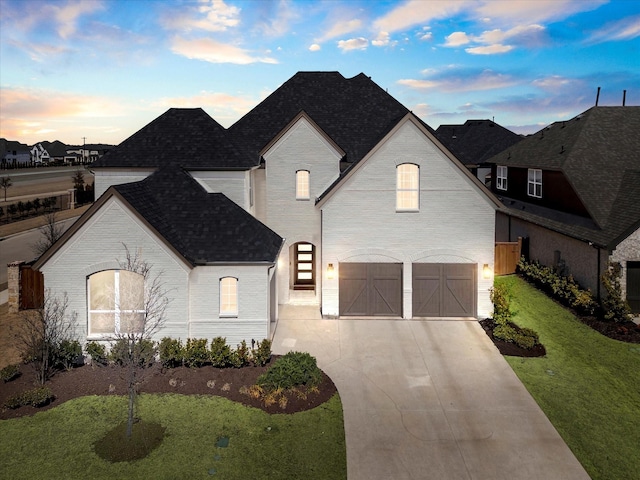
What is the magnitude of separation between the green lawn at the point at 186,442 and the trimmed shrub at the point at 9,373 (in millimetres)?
2560

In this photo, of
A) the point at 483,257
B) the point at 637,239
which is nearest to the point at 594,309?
the point at 637,239

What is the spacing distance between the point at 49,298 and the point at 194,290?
478 centimetres

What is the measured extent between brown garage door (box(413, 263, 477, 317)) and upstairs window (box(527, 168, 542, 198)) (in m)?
12.0

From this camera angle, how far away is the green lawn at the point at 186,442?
11109mm

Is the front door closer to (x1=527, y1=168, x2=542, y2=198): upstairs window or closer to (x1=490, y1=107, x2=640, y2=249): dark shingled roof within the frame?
(x1=490, y1=107, x2=640, y2=249): dark shingled roof

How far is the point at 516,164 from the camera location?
33.7m

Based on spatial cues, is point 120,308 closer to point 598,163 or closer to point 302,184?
point 302,184

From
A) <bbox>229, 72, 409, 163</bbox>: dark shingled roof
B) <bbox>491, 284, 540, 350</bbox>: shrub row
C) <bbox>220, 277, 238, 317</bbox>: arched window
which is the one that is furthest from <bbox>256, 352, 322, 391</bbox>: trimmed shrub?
<bbox>229, 72, 409, 163</bbox>: dark shingled roof

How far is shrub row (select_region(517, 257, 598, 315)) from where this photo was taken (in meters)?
21.5

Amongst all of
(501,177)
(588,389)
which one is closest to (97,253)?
(588,389)

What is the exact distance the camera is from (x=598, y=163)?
26781 mm

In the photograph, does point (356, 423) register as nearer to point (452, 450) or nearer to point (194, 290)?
point (452, 450)

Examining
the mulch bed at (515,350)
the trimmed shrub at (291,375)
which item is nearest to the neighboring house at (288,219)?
the mulch bed at (515,350)

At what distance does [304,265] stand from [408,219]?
7.17 m
